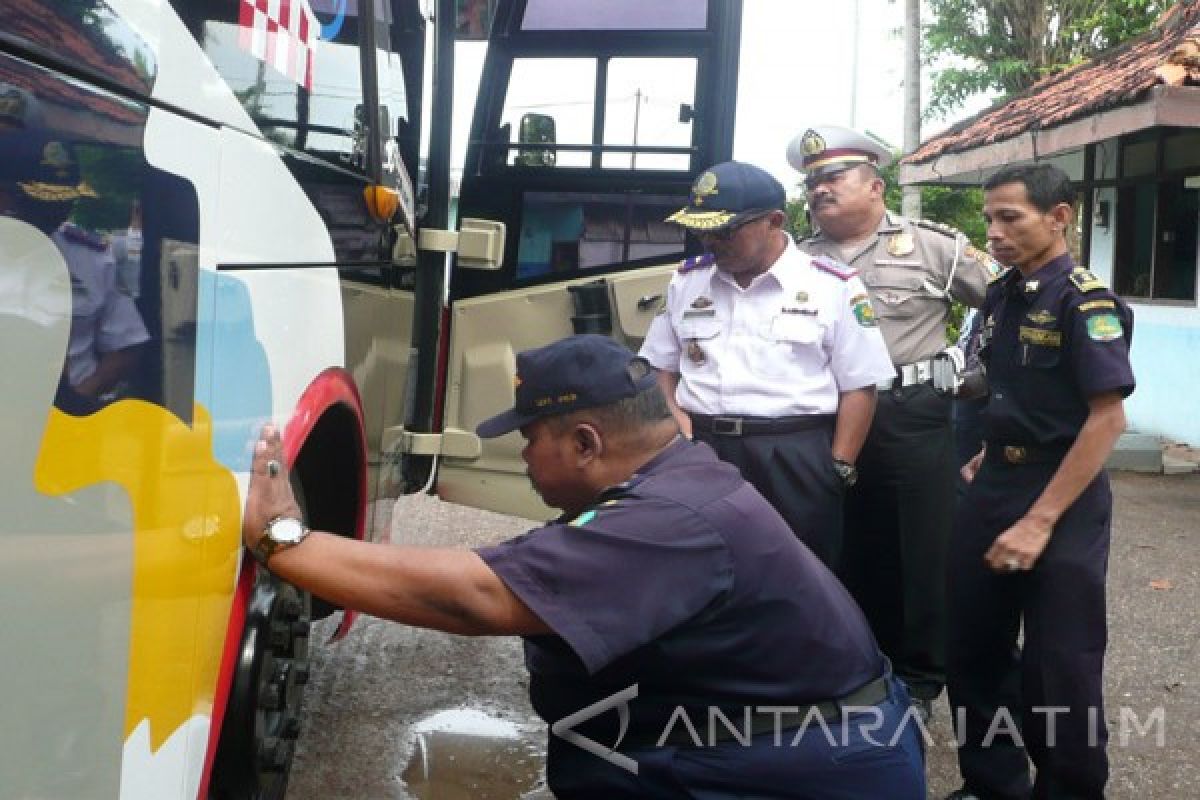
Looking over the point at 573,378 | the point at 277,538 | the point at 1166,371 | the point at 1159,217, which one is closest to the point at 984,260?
the point at 573,378

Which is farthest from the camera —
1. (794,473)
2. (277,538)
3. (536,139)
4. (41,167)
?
(536,139)

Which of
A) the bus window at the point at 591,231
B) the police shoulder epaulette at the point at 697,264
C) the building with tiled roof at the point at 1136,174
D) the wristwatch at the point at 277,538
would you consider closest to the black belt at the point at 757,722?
the wristwatch at the point at 277,538

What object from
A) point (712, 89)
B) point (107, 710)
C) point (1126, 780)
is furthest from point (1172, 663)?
point (107, 710)

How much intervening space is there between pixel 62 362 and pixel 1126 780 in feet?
10.9

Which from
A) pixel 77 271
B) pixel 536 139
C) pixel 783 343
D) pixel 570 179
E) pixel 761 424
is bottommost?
pixel 761 424

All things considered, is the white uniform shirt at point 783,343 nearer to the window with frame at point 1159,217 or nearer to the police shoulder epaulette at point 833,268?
the police shoulder epaulette at point 833,268

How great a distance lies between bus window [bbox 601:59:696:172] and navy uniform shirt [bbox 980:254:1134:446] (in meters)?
1.39

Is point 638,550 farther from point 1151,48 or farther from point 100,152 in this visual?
point 1151,48

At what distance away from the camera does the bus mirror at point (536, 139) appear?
4.49 m

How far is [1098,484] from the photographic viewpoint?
314 centimetres

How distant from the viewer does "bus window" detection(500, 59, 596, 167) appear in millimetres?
4434

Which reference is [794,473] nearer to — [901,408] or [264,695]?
[901,408]

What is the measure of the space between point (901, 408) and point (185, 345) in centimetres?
265

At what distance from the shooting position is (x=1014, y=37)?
18125 millimetres
